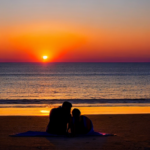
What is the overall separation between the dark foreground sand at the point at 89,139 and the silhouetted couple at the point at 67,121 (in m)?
0.32

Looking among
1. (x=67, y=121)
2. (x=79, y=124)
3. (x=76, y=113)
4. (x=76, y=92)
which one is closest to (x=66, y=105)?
(x=76, y=113)

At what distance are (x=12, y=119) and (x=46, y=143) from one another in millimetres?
4373

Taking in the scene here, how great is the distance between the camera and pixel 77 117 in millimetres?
7301

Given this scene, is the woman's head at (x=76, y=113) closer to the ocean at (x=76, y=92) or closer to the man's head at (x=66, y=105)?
the man's head at (x=66, y=105)

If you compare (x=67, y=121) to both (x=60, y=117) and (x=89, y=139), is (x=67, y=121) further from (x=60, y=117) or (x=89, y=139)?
(x=89, y=139)

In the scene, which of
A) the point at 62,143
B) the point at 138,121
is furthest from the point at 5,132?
the point at 138,121

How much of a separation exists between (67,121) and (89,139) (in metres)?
0.73

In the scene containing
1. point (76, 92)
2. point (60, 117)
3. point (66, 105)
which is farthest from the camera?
point (76, 92)

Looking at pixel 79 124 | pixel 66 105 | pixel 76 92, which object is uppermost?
pixel 76 92

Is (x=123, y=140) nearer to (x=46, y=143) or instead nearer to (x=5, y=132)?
(x=46, y=143)

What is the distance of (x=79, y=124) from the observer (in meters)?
7.55

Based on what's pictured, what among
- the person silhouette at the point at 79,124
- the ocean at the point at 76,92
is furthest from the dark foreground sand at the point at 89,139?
the ocean at the point at 76,92

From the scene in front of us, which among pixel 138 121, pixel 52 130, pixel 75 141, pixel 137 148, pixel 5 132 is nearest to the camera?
pixel 137 148

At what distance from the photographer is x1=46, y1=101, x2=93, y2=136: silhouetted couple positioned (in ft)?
23.9
